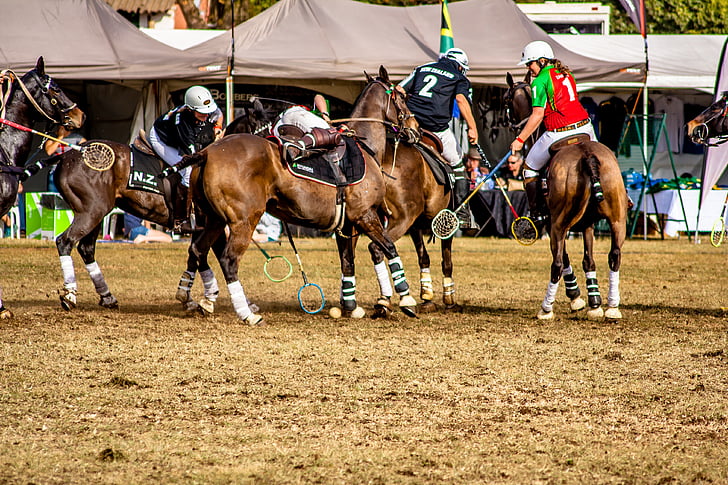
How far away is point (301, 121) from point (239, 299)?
176 centimetres

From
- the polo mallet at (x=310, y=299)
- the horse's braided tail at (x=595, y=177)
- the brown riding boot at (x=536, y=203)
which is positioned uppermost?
the horse's braided tail at (x=595, y=177)

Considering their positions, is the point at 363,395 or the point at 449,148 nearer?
the point at 363,395

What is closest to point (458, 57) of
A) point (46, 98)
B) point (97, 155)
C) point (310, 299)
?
point (310, 299)

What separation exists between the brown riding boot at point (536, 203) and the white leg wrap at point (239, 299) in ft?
10.3

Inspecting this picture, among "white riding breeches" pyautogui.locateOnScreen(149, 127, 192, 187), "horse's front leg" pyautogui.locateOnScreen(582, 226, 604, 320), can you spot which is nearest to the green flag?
"horse's front leg" pyautogui.locateOnScreen(582, 226, 604, 320)

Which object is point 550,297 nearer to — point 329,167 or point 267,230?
point 329,167

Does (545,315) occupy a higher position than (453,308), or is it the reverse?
(545,315)

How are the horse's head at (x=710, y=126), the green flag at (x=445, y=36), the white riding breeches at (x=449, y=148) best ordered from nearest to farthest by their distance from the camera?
1. the horse's head at (x=710, y=126)
2. the white riding breeches at (x=449, y=148)
3. the green flag at (x=445, y=36)

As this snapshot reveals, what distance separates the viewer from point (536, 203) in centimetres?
949

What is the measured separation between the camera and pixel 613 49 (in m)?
21.7

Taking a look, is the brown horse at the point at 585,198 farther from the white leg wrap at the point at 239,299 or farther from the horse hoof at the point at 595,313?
the white leg wrap at the point at 239,299

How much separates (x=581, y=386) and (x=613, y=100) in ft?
55.3

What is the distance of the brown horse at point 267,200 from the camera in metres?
8.03

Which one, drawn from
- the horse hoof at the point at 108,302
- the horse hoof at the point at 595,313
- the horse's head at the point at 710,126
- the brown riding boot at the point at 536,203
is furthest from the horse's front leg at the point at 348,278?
the horse's head at the point at 710,126
